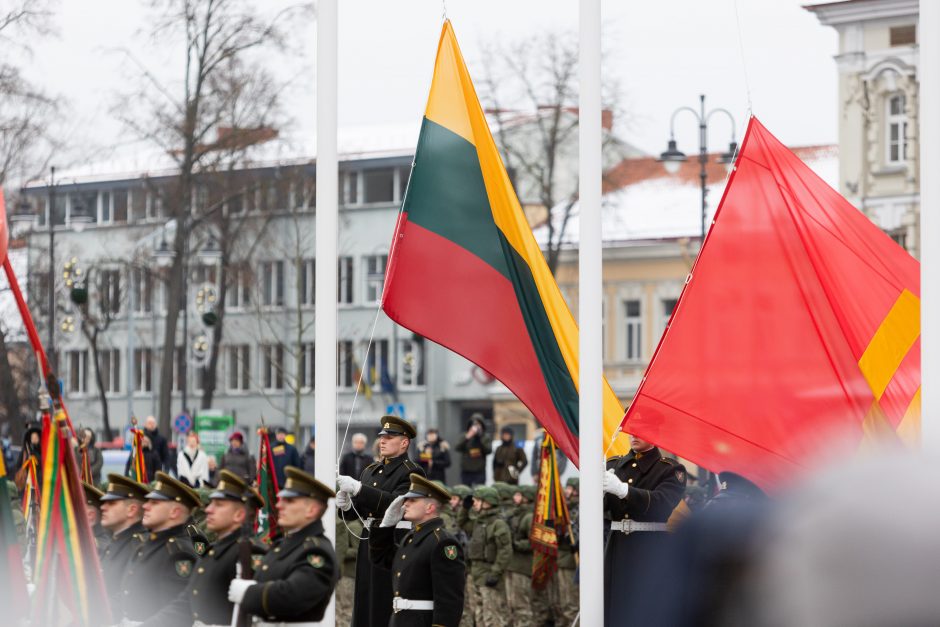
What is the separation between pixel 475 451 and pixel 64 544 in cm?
1757

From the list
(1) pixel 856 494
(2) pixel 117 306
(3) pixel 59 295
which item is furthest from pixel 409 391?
(1) pixel 856 494

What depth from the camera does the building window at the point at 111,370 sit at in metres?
67.6

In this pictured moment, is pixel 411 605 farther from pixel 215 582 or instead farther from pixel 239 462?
pixel 239 462

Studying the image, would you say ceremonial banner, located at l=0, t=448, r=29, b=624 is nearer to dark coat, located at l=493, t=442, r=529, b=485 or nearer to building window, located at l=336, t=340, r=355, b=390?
dark coat, located at l=493, t=442, r=529, b=485

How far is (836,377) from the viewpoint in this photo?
10211 mm

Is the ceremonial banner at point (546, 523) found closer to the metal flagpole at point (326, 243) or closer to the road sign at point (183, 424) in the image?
the metal flagpole at point (326, 243)

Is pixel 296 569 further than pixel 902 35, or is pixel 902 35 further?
pixel 902 35

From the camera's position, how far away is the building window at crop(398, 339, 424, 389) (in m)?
60.4

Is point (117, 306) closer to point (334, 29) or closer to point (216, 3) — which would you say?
point (216, 3)

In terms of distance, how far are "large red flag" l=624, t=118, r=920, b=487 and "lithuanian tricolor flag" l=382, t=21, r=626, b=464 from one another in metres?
0.88

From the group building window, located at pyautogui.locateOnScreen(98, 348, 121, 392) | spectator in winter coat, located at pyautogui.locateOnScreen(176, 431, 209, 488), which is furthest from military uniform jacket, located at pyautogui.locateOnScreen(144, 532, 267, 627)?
building window, located at pyautogui.locateOnScreen(98, 348, 121, 392)

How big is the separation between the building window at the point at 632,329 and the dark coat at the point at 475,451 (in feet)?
103

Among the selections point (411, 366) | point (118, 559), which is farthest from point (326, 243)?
point (411, 366)

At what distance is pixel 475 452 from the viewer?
2519 centimetres
